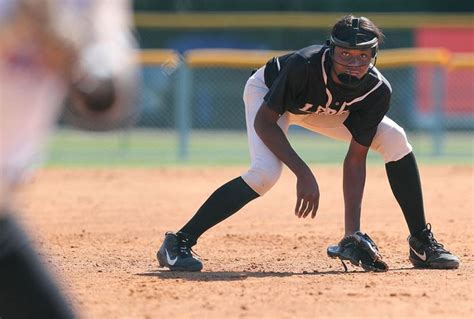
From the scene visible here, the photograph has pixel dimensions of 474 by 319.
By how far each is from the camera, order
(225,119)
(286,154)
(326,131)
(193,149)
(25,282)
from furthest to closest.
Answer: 1. (225,119)
2. (193,149)
3. (326,131)
4. (286,154)
5. (25,282)

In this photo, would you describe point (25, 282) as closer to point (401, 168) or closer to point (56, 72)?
point (56, 72)

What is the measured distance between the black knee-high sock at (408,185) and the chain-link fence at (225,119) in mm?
9097

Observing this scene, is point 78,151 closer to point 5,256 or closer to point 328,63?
point 328,63

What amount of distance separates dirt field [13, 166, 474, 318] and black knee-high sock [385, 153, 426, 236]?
376mm

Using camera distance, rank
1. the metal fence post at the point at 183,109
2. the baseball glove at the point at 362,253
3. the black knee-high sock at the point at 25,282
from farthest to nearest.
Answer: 1. the metal fence post at the point at 183,109
2. the baseball glove at the point at 362,253
3. the black knee-high sock at the point at 25,282

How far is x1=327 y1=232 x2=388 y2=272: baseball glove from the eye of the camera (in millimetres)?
6457

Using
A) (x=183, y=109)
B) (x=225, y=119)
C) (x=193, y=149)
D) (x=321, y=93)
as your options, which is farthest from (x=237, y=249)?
(x=225, y=119)

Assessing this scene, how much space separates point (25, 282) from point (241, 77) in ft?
53.8

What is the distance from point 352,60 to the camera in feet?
20.0

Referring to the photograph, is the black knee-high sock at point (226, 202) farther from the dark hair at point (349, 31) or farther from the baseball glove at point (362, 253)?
the dark hair at point (349, 31)

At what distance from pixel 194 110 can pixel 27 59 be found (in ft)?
56.0

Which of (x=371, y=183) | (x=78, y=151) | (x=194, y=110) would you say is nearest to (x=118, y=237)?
(x=371, y=183)

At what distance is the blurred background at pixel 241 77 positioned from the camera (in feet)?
52.2

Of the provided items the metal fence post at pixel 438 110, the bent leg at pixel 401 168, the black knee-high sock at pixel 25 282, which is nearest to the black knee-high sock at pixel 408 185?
the bent leg at pixel 401 168
